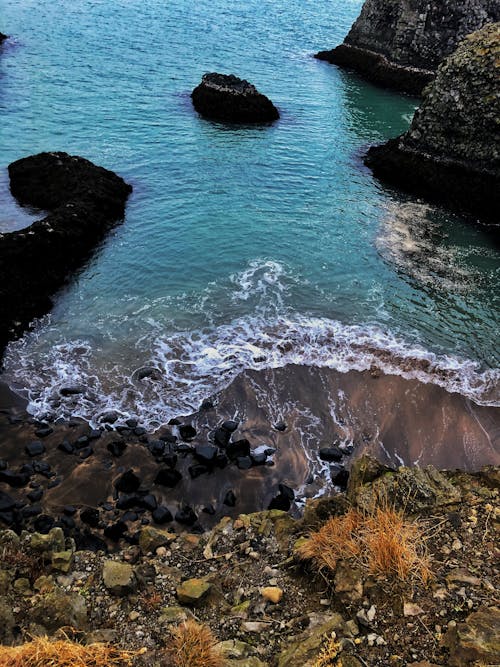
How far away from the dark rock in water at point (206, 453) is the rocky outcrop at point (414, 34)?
52712mm

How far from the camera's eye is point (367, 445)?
55.1 feet

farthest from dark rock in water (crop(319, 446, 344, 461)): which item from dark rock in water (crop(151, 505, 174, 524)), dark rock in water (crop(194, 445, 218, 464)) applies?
dark rock in water (crop(151, 505, 174, 524))

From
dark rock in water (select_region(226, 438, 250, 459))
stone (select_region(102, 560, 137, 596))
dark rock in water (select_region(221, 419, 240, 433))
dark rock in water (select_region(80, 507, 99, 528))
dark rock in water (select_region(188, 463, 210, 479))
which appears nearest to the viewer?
stone (select_region(102, 560, 137, 596))

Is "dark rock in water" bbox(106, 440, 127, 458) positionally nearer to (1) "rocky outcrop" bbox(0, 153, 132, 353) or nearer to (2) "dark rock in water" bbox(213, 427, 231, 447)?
(2) "dark rock in water" bbox(213, 427, 231, 447)

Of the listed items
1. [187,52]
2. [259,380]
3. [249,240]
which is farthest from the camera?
[187,52]

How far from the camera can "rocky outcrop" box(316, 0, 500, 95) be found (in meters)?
53.5

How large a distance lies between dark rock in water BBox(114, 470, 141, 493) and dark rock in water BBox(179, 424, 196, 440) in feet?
7.47

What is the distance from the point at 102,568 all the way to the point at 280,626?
400 cm

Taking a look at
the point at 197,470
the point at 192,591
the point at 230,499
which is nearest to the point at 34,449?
the point at 197,470

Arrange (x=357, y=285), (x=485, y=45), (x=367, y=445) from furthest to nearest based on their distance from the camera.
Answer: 1. (x=485, y=45)
2. (x=357, y=285)
3. (x=367, y=445)

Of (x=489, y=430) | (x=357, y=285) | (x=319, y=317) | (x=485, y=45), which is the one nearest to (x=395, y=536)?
(x=489, y=430)

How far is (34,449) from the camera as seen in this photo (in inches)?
615

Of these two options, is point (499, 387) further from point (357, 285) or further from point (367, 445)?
point (357, 285)

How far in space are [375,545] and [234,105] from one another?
42.3m
